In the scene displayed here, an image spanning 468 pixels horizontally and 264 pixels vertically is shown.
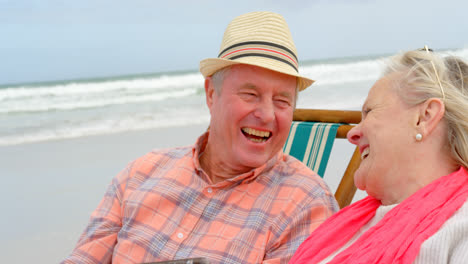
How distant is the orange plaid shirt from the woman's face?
491 millimetres

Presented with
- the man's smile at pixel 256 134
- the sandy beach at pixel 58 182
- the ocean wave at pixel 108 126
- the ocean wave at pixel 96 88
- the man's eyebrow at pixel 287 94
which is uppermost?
the man's eyebrow at pixel 287 94

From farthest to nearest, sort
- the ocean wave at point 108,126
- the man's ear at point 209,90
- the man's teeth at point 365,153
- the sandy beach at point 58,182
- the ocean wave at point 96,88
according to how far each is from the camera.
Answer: the ocean wave at point 96,88
the ocean wave at point 108,126
the sandy beach at point 58,182
the man's ear at point 209,90
the man's teeth at point 365,153

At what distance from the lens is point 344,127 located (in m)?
2.72

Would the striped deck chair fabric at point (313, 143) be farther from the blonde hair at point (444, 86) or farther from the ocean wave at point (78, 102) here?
the ocean wave at point (78, 102)

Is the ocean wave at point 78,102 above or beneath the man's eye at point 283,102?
beneath

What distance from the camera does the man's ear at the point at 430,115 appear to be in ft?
4.35

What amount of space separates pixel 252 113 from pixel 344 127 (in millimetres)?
847

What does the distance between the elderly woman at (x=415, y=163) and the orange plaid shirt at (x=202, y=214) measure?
40 cm

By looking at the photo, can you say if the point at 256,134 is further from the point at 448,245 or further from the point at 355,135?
the point at 448,245

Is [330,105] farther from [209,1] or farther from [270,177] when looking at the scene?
[209,1]

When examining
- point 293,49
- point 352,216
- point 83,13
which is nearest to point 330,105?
point 293,49

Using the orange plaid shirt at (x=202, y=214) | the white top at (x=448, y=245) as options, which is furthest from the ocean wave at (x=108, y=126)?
the white top at (x=448, y=245)

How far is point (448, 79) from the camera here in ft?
4.52

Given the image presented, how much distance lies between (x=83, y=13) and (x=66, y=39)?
149cm
